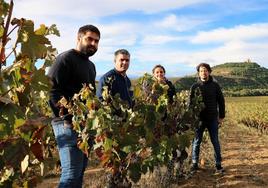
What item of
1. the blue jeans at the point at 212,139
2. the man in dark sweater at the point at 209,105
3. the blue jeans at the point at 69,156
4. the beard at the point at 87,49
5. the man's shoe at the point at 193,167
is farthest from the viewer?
the man's shoe at the point at 193,167

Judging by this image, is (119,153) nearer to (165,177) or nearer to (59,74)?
(59,74)

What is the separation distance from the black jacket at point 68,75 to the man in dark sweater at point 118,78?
839mm

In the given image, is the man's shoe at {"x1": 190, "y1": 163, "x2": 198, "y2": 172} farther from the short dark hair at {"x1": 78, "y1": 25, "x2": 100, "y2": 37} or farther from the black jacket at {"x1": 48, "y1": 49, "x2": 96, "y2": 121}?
the short dark hair at {"x1": 78, "y1": 25, "x2": 100, "y2": 37}

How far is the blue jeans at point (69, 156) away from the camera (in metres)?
3.44

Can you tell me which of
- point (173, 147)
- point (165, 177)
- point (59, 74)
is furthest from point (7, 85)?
point (165, 177)

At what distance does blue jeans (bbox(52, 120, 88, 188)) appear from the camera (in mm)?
3443

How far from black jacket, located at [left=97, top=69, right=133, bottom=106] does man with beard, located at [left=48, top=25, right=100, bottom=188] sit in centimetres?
68

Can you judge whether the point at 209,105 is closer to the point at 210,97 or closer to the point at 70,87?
the point at 210,97

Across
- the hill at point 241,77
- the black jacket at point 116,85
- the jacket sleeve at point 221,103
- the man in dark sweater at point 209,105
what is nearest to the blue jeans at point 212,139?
the man in dark sweater at point 209,105

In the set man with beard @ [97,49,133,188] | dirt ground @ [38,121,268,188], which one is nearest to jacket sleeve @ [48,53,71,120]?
man with beard @ [97,49,133,188]

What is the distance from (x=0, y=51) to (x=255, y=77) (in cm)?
9358

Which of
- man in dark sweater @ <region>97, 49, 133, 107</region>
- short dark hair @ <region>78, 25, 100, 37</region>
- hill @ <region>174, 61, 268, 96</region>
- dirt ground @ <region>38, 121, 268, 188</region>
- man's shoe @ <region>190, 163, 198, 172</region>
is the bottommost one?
dirt ground @ <region>38, 121, 268, 188</region>

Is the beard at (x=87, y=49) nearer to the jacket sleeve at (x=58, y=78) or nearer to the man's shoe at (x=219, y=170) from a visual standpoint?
the jacket sleeve at (x=58, y=78)

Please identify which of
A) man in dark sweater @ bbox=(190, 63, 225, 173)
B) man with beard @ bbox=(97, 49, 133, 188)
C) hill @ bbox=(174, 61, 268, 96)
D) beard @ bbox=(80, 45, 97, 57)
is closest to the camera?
beard @ bbox=(80, 45, 97, 57)
